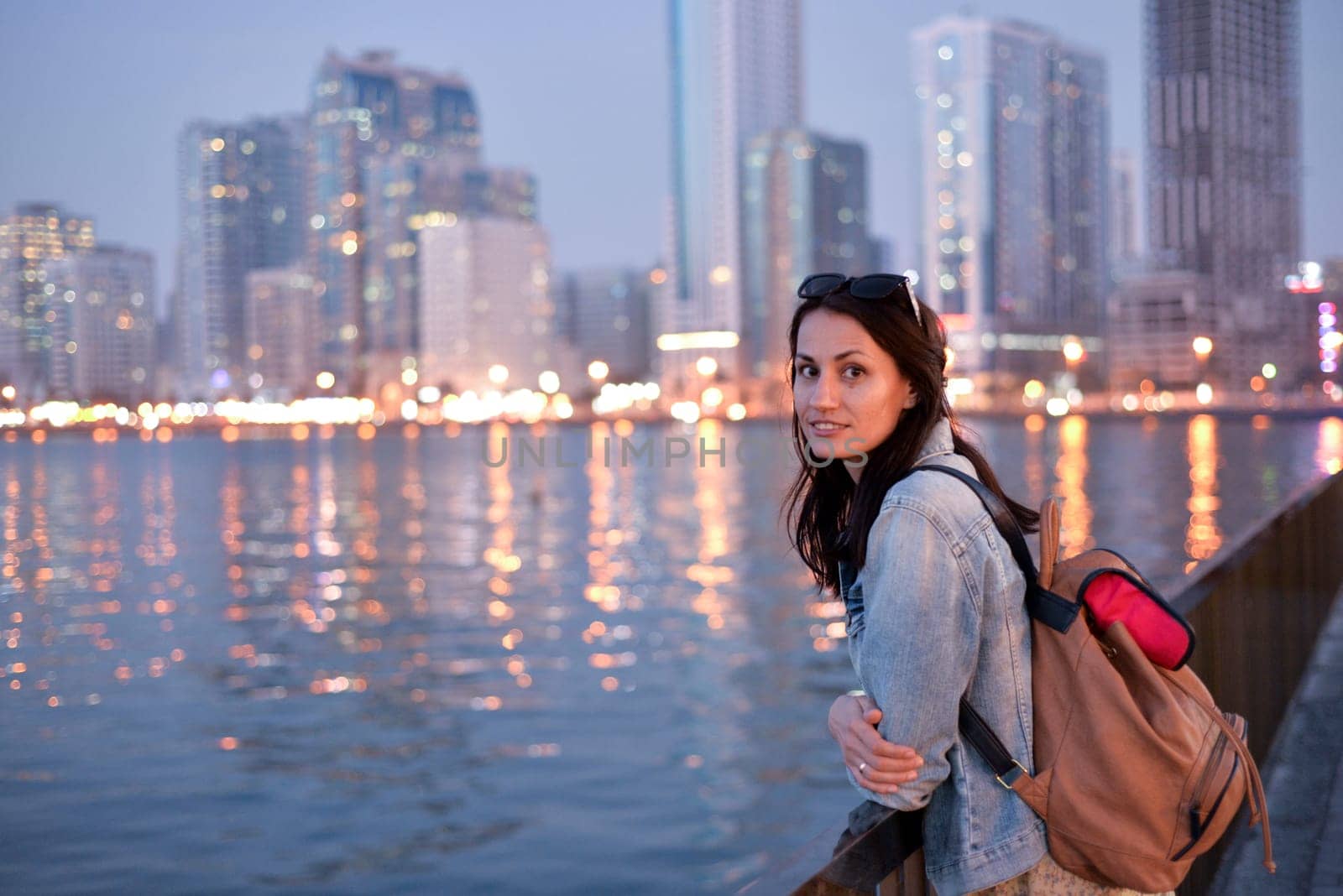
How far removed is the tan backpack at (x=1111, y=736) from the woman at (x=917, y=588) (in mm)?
43

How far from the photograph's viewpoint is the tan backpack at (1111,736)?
2340 millimetres

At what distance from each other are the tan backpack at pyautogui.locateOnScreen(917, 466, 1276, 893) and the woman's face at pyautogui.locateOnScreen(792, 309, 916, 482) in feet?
0.79

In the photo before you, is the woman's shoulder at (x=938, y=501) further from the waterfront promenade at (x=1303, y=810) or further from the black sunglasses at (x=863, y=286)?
the waterfront promenade at (x=1303, y=810)

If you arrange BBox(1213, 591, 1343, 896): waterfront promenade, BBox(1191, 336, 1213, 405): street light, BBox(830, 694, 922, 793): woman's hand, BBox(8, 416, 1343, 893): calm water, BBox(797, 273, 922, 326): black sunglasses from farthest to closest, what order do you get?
BBox(1191, 336, 1213, 405): street light
BBox(8, 416, 1343, 893): calm water
BBox(1213, 591, 1343, 896): waterfront promenade
BBox(797, 273, 922, 326): black sunglasses
BBox(830, 694, 922, 793): woman's hand

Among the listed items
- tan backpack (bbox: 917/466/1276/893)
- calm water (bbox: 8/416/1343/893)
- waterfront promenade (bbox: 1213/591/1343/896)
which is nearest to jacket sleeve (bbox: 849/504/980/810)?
tan backpack (bbox: 917/466/1276/893)

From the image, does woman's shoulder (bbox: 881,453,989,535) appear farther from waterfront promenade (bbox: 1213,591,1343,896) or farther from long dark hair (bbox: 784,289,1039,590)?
waterfront promenade (bbox: 1213,591,1343,896)

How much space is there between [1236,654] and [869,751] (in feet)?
10.9

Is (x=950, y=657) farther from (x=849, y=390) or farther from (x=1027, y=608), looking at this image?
(x=849, y=390)

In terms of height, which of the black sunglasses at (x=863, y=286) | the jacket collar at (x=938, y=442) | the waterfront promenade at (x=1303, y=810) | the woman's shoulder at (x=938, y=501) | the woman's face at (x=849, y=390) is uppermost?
the black sunglasses at (x=863, y=286)

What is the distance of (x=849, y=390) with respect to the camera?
Answer: 259 centimetres

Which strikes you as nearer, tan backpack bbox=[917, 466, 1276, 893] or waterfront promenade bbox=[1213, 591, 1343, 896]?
tan backpack bbox=[917, 466, 1276, 893]

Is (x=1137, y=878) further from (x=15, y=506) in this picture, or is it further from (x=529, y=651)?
(x=15, y=506)

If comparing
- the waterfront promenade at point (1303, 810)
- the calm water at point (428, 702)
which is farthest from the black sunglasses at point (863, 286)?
the calm water at point (428, 702)

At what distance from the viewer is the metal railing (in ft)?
7.63
